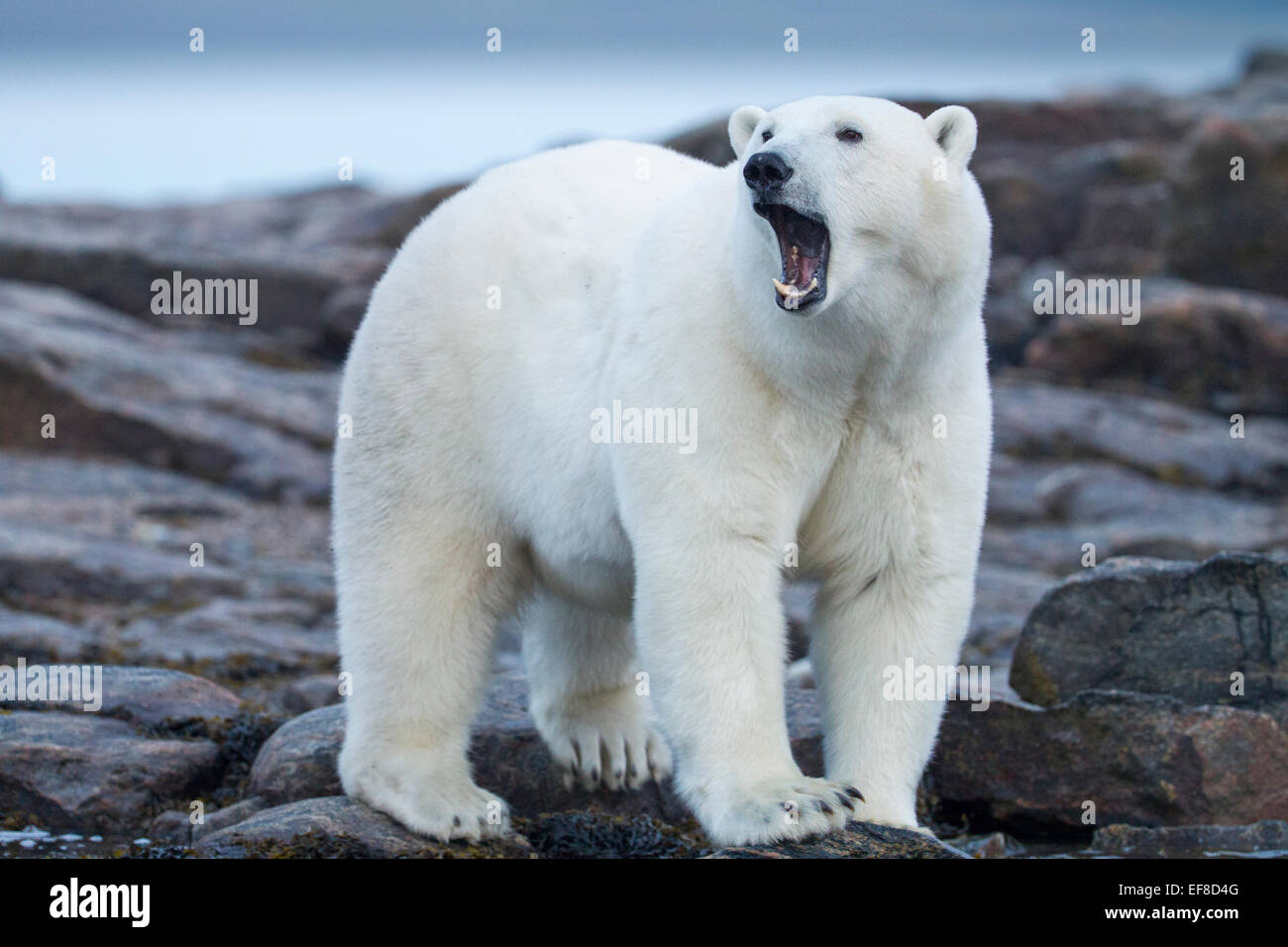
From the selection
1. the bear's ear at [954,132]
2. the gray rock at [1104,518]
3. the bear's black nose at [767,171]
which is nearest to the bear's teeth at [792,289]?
the bear's black nose at [767,171]

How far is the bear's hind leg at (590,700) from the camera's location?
6.54 meters

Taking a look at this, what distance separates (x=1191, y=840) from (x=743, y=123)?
314 cm

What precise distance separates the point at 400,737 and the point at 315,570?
6.65m

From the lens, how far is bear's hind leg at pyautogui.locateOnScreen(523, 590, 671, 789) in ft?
21.5

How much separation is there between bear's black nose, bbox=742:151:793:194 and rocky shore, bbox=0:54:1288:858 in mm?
1937

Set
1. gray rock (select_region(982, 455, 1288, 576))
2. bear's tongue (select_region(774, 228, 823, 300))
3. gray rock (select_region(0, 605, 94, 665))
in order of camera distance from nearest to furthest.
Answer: bear's tongue (select_region(774, 228, 823, 300)) < gray rock (select_region(0, 605, 94, 665)) < gray rock (select_region(982, 455, 1288, 576))

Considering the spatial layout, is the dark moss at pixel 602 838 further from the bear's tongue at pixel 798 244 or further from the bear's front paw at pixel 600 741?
the bear's tongue at pixel 798 244

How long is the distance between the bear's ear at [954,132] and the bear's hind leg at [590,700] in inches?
96.9

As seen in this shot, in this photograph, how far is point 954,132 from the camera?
4.98m

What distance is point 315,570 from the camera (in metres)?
12.4

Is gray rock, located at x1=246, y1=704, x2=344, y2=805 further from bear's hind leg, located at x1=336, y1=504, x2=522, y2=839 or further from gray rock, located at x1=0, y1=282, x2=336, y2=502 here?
gray rock, located at x1=0, y1=282, x2=336, y2=502

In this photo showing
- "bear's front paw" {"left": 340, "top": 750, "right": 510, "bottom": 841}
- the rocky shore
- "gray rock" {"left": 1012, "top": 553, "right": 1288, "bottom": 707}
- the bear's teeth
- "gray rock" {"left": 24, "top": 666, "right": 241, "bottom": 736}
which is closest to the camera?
the bear's teeth

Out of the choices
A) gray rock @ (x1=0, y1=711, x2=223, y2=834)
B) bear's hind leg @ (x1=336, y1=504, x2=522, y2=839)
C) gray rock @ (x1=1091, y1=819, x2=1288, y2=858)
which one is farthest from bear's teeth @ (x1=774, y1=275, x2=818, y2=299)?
gray rock @ (x1=0, y1=711, x2=223, y2=834)
